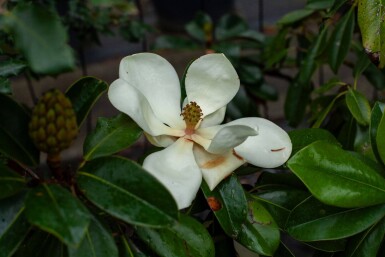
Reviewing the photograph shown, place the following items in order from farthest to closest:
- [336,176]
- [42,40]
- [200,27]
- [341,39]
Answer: [200,27] < [341,39] < [336,176] < [42,40]

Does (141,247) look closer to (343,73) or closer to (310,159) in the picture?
(310,159)

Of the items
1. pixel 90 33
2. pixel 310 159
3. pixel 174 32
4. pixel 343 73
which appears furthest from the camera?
pixel 174 32

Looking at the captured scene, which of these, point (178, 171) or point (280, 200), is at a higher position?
point (178, 171)

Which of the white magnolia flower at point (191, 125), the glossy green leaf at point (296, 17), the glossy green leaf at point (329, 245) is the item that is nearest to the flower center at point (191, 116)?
the white magnolia flower at point (191, 125)

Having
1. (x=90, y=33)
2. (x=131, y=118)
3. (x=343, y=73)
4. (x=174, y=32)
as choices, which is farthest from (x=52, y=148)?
(x=174, y=32)

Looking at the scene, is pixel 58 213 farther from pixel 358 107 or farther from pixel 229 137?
pixel 358 107

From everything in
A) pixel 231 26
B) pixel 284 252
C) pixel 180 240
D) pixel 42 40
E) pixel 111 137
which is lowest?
pixel 231 26

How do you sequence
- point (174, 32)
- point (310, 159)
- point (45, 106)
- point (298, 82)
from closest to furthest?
point (45, 106) < point (310, 159) < point (298, 82) < point (174, 32)

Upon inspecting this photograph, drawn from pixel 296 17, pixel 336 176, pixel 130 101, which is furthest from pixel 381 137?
pixel 296 17
